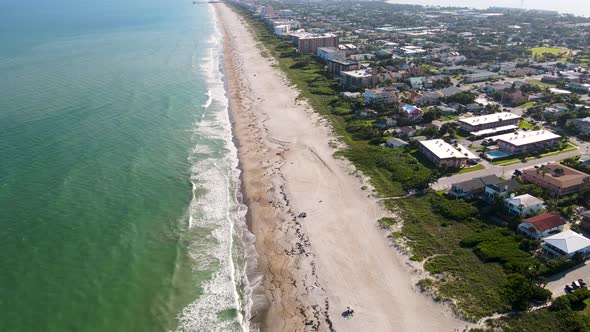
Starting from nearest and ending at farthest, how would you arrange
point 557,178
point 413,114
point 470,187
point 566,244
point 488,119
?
point 566,244, point 470,187, point 557,178, point 488,119, point 413,114

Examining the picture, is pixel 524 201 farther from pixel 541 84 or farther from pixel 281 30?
pixel 281 30

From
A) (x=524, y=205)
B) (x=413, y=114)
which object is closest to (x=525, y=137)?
(x=413, y=114)

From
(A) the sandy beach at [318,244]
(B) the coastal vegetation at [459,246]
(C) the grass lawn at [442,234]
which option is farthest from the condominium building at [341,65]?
(B) the coastal vegetation at [459,246]

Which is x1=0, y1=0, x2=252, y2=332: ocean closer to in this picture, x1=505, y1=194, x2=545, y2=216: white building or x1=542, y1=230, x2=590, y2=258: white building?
x1=542, y1=230, x2=590, y2=258: white building

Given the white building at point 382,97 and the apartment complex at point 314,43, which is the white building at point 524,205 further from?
the apartment complex at point 314,43

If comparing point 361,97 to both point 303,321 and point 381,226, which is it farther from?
point 303,321

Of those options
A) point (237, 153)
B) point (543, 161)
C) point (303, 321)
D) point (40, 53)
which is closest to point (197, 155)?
point (237, 153)
